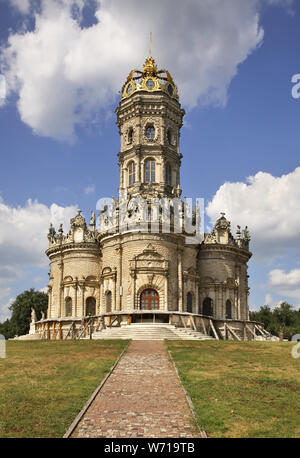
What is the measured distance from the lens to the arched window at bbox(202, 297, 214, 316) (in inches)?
2241

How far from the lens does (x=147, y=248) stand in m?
49.2

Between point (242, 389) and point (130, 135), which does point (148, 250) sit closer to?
point (130, 135)

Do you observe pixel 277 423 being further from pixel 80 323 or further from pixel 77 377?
pixel 80 323

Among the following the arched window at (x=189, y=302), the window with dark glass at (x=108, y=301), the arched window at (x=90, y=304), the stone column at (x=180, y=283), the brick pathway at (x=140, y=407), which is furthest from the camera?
the arched window at (x=90, y=304)

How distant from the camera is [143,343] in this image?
3338cm

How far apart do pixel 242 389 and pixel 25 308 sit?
71167 millimetres

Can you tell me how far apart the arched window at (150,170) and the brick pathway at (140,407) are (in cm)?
3705

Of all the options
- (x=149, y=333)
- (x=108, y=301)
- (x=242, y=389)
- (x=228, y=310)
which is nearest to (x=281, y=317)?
(x=228, y=310)

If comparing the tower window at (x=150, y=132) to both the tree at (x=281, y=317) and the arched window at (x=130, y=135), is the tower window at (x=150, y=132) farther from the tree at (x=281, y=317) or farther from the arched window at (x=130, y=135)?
the tree at (x=281, y=317)

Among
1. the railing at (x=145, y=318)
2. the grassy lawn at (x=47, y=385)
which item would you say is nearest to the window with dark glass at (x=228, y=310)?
the railing at (x=145, y=318)

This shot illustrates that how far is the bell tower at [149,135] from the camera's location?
190 feet
